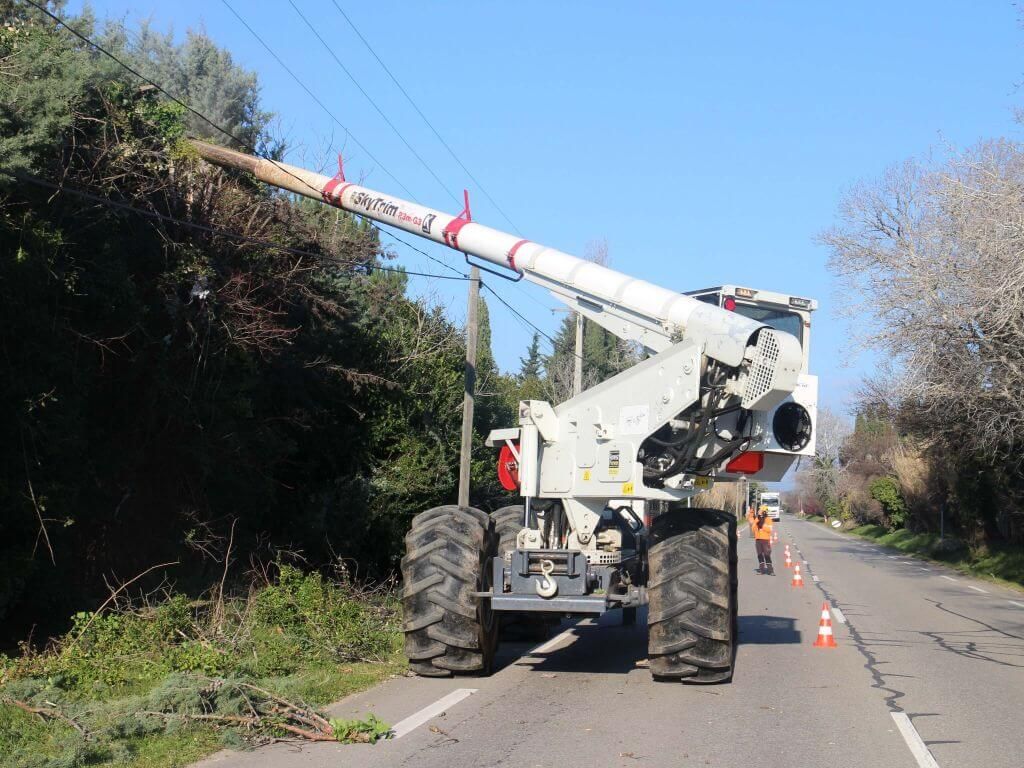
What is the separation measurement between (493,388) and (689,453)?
703 inches

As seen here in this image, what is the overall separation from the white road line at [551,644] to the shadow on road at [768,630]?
90.3 inches

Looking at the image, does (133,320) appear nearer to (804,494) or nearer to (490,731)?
(490,731)

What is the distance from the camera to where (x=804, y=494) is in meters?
162

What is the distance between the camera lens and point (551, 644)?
13.5 m

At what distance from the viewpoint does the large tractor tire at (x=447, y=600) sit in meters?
10.3

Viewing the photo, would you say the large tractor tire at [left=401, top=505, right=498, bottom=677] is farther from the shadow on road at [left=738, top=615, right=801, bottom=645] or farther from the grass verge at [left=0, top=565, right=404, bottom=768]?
the shadow on road at [left=738, top=615, right=801, bottom=645]

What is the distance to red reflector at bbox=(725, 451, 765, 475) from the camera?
37.4 ft

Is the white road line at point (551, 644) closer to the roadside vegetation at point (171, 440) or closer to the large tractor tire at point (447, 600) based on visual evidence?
the roadside vegetation at point (171, 440)

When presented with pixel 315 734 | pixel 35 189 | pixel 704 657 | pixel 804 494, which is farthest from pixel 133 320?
pixel 804 494

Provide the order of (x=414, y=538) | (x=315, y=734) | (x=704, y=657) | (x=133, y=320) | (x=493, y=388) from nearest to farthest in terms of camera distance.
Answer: (x=315, y=734)
(x=704, y=657)
(x=414, y=538)
(x=133, y=320)
(x=493, y=388)

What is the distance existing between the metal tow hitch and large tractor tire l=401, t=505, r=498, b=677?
61 centimetres

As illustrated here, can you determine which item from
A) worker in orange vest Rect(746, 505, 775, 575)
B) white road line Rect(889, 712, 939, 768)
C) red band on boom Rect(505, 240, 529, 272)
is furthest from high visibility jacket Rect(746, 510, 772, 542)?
white road line Rect(889, 712, 939, 768)

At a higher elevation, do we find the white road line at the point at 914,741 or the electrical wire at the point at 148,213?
the electrical wire at the point at 148,213

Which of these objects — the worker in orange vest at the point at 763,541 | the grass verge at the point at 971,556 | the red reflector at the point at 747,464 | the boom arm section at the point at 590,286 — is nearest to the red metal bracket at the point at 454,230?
the boom arm section at the point at 590,286
